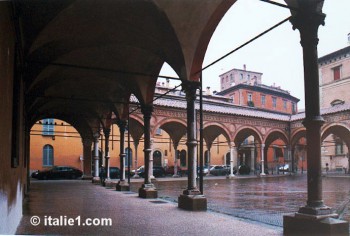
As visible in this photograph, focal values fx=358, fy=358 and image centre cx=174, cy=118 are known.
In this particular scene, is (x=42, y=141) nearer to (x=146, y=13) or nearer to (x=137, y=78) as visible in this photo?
(x=137, y=78)

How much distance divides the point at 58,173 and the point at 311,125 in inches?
1026

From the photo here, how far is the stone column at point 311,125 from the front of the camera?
4.99 m

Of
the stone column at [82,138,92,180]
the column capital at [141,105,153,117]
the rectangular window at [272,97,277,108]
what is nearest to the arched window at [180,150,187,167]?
the stone column at [82,138,92,180]

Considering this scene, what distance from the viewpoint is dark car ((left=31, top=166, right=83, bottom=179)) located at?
90.9ft

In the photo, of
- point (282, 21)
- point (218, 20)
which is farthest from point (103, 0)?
point (282, 21)

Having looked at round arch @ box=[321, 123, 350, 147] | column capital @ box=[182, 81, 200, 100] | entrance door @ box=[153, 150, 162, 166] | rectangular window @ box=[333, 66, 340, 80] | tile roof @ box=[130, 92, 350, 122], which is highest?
rectangular window @ box=[333, 66, 340, 80]

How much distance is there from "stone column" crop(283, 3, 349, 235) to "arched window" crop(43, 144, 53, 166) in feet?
95.6

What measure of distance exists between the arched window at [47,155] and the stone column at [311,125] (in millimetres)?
29153

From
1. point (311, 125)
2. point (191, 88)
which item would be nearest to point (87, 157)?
point (191, 88)

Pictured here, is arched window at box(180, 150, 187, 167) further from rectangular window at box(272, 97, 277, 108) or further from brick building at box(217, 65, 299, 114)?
rectangular window at box(272, 97, 277, 108)

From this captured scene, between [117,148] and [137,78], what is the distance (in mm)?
23761

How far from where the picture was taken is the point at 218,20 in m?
7.94

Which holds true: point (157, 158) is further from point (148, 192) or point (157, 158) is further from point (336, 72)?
point (148, 192)

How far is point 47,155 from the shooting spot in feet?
103
